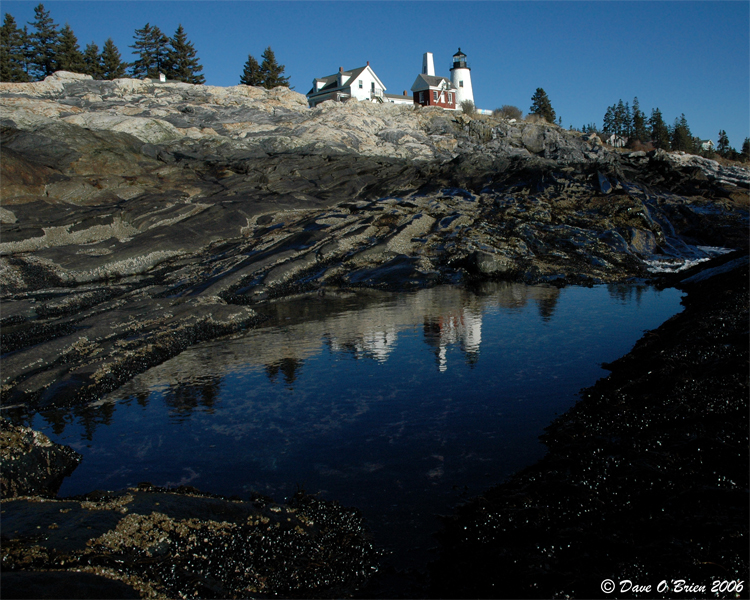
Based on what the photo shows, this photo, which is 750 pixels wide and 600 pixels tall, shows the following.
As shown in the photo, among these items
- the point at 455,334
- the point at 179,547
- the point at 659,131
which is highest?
the point at 659,131

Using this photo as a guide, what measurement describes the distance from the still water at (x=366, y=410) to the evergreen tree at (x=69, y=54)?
59004mm

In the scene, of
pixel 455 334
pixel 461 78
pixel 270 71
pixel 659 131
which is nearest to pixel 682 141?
pixel 659 131

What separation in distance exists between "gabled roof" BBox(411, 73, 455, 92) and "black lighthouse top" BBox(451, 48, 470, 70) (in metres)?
7.35

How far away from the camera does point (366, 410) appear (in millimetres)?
9531

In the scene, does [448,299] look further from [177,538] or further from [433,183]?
[433,183]

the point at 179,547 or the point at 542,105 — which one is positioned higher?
the point at 542,105

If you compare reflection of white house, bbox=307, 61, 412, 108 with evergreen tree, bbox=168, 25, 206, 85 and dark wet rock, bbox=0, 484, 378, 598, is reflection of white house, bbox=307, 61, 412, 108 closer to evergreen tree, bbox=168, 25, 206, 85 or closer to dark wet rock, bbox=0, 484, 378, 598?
evergreen tree, bbox=168, 25, 206, 85

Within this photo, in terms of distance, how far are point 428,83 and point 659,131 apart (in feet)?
156

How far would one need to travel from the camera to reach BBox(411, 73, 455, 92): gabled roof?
255 ft

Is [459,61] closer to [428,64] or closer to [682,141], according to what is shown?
[428,64]

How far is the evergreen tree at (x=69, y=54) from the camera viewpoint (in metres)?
58.2

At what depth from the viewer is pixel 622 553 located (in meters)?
5.13

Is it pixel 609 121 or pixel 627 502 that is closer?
pixel 627 502

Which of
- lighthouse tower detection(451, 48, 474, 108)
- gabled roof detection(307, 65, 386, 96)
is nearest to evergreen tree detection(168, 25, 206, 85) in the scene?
gabled roof detection(307, 65, 386, 96)
